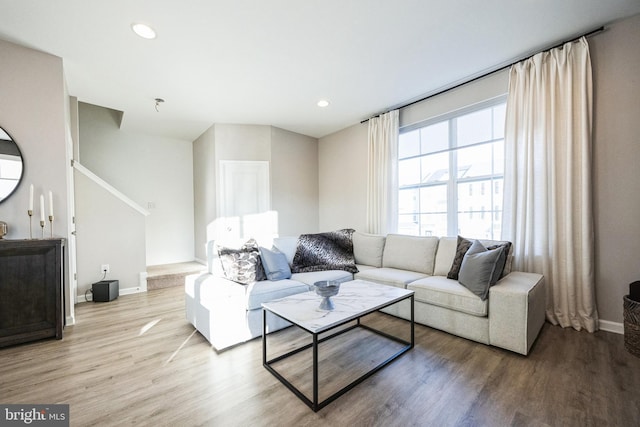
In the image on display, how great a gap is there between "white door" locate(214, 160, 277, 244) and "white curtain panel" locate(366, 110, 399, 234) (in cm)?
178

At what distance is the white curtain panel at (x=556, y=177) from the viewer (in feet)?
7.77

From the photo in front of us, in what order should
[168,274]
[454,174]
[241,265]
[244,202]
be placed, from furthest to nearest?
[244,202] → [168,274] → [454,174] → [241,265]

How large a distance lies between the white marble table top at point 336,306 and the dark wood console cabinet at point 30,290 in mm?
2096

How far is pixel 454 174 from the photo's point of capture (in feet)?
11.2

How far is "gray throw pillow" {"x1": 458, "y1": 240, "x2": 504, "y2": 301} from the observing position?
7.23 feet

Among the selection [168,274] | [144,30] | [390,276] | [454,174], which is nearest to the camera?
[144,30]

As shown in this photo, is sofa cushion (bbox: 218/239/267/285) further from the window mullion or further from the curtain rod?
the curtain rod

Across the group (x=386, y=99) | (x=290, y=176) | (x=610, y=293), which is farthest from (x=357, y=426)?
(x=290, y=176)

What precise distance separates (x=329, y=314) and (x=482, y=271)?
1.44m

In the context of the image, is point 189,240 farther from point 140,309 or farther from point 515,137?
point 515,137

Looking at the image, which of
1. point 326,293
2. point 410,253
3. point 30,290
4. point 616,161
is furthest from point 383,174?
point 30,290

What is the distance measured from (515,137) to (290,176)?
341cm

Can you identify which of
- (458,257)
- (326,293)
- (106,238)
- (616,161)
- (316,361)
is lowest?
(316,361)

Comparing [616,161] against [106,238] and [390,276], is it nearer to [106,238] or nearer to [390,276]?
[390,276]
